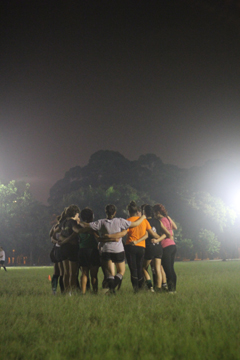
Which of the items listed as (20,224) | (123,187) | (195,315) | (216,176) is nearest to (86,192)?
(123,187)

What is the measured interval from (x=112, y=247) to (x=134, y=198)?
36932 mm

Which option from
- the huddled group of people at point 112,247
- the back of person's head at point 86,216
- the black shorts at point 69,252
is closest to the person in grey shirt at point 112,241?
the huddled group of people at point 112,247

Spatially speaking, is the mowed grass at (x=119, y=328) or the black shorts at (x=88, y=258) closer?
the mowed grass at (x=119, y=328)

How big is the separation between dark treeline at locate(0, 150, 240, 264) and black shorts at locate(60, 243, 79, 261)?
115 feet

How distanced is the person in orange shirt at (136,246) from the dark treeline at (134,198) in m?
34.8

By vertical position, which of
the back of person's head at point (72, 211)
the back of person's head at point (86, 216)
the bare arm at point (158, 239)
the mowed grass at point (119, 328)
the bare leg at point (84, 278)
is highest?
the back of person's head at point (72, 211)

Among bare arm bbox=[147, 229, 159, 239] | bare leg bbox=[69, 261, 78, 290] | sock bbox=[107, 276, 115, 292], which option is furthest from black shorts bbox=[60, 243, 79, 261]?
bare arm bbox=[147, 229, 159, 239]

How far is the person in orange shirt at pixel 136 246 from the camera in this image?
8.50m

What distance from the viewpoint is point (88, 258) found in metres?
8.48

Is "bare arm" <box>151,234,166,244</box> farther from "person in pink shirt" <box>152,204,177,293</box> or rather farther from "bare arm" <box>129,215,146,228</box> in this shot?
"bare arm" <box>129,215,146,228</box>

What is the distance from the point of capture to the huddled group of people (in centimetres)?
818

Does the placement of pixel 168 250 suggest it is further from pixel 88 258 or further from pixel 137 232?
pixel 88 258

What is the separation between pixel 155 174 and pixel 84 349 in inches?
2323

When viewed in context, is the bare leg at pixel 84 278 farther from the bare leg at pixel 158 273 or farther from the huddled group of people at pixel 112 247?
the bare leg at pixel 158 273
